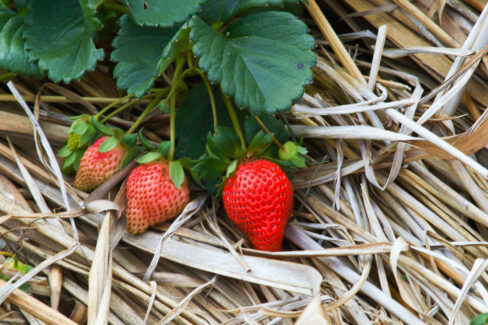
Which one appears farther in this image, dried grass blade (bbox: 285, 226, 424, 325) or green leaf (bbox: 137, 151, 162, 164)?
green leaf (bbox: 137, 151, 162, 164)

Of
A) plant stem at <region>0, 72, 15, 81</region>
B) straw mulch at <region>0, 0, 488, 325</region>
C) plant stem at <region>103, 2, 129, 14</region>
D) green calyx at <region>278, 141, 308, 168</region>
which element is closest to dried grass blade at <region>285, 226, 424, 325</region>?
straw mulch at <region>0, 0, 488, 325</region>

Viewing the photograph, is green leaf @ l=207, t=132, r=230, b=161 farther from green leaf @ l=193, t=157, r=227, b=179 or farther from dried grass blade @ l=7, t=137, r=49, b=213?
dried grass blade @ l=7, t=137, r=49, b=213

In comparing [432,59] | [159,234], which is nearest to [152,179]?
[159,234]

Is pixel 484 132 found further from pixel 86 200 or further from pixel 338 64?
pixel 86 200

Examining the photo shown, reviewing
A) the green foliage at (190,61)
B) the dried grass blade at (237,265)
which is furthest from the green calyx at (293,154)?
the dried grass blade at (237,265)

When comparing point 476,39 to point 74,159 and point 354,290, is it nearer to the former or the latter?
point 354,290

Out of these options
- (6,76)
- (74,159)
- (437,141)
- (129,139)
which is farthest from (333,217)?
(6,76)
